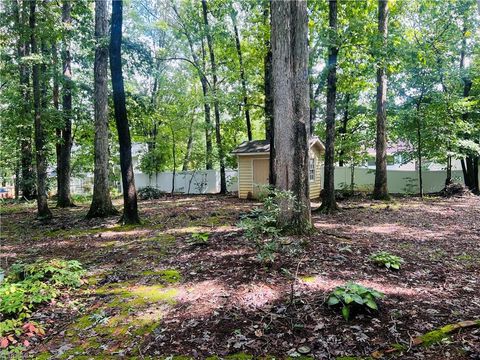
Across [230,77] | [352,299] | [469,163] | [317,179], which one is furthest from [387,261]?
[469,163]

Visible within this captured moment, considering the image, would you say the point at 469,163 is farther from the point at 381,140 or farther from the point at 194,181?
the point at 194,181

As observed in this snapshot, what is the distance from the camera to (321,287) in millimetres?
3799

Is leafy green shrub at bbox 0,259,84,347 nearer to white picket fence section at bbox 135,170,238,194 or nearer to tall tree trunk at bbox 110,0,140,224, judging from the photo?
tall tree trunk at bbox 110,0,140,224

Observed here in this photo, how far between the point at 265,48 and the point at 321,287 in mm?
10925

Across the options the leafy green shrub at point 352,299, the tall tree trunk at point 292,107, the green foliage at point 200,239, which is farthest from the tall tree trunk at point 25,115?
the leafy green shrub at point 352,299

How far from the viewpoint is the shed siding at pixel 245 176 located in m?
15.7

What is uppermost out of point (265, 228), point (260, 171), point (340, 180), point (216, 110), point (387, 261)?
point (216, 110)

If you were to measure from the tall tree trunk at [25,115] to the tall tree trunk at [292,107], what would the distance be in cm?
781

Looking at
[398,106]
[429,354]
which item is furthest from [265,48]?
[429,354]

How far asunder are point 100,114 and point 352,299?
29.1ft

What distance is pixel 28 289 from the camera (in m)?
3.98

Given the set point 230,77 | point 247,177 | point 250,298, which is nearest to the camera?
point 250,298

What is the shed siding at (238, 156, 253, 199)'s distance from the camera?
1566 centimetres

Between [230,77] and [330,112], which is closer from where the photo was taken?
[330,112]
